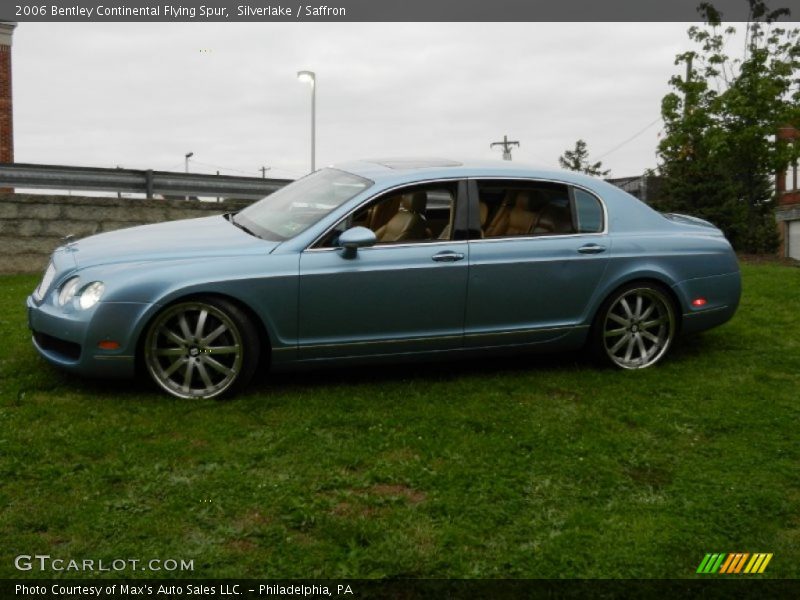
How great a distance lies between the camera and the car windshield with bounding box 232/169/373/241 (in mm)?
5910

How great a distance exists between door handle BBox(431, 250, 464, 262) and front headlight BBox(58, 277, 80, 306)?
2.18m

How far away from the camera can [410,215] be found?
6000 millimetres

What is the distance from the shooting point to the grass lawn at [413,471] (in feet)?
11.8

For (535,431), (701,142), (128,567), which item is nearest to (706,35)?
(701,142)

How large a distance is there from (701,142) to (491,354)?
77.2 ft

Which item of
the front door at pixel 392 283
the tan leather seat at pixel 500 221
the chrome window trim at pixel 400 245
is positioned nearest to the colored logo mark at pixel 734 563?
the front door at pixel 392 283

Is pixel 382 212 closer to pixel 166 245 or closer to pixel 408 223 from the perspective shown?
pixel 408 223

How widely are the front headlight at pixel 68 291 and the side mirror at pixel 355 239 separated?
1586 millimetres

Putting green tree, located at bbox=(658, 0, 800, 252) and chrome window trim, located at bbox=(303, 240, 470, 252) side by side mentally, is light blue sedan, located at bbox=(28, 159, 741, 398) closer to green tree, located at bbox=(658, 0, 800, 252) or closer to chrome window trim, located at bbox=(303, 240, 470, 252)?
chrome window trim, located at bbox=(303, 240, 470, 252)

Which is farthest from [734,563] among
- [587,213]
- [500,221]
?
[587,213]

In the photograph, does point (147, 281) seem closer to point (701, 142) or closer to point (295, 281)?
point (295, 281)

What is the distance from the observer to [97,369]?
5.33 meters

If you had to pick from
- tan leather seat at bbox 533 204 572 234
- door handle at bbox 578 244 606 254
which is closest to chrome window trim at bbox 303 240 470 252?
tan leather seat at bbox 533 204 572 234

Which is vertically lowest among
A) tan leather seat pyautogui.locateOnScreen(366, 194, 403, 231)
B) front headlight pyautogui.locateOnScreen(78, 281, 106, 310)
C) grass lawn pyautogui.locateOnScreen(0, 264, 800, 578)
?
grass lawn pyautogui.locateOnScreen(0, 264, 800, 578)
